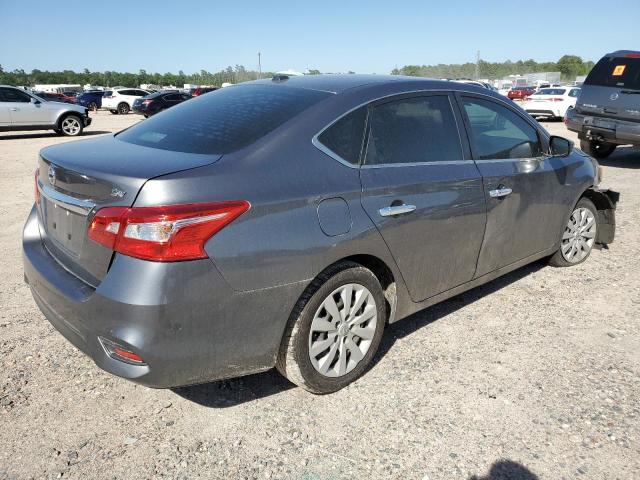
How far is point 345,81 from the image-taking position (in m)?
3.21

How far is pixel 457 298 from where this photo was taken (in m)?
4.19

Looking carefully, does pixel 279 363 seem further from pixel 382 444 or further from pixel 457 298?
pixel 457 298

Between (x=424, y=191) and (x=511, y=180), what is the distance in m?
0.94

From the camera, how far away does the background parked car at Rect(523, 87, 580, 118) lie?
865 inches

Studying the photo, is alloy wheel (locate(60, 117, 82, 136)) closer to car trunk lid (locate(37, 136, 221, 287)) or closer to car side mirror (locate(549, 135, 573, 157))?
car trunk lid (locate(37, 136, 221, 287))

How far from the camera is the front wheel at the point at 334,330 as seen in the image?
8.58ft

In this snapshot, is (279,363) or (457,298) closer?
(279,363)

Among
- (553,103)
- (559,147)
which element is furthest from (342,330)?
(553,103)

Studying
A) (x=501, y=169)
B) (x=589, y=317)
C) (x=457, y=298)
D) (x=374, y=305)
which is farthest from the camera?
(x=457, y=298)

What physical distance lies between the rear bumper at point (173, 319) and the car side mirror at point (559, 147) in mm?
2640

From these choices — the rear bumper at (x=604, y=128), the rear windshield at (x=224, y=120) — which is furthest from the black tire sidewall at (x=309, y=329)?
the rear bumper at (x=604, y=128)

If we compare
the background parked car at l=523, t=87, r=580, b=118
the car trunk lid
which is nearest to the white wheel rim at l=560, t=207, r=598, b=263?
the car trunk lid

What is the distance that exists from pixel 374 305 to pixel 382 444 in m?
0.73

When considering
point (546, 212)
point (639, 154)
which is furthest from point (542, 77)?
point (546, 212)
